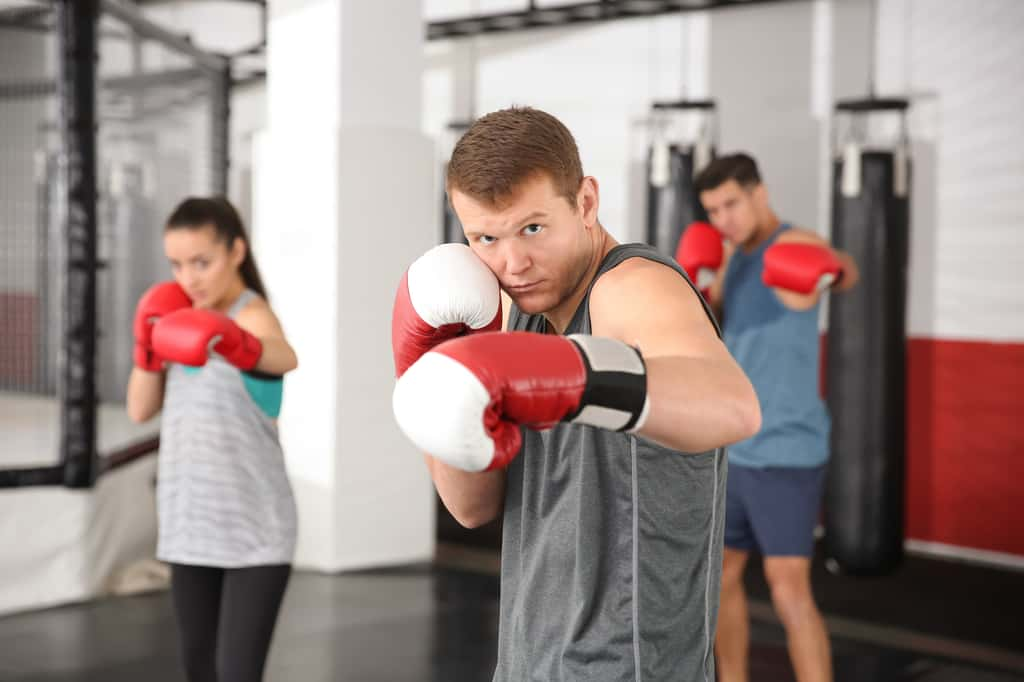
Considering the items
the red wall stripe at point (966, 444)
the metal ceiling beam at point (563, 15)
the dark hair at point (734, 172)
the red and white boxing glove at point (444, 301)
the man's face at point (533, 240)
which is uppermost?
the metal ceiling beam at point (563, 15)

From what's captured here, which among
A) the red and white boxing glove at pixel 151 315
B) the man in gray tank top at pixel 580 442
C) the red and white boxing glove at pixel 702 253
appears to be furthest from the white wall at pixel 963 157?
the man in gray tank top at pixel 580 442

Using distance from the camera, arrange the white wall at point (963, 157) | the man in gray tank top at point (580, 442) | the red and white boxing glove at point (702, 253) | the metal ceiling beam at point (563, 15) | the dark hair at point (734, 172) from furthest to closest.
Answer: the metal ceiling beam at point (563, 15) → the white wall at point (963, 157) → the red and white boxing glove at point (702, 253) → the dark hair at point (734, 172) → the man in gray tank top at point (580, 442)

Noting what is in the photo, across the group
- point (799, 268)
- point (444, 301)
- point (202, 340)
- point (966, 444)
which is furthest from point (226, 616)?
point (966, 444)

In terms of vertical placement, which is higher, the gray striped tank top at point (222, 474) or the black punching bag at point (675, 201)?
the black punching bag at point (675, 201)

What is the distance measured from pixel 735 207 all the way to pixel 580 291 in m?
1.87

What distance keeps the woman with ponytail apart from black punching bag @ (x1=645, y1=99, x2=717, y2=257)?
8.88 feet

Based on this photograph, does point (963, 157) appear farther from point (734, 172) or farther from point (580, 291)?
point (580, 291)

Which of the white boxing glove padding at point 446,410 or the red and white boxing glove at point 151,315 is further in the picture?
the red and white boxing glove at point 151,315

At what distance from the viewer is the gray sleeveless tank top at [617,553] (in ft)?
3.65

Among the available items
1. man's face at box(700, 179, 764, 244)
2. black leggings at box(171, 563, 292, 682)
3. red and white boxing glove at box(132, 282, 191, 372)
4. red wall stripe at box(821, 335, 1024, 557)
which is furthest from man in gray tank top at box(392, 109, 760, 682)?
red wall stripe at box(821, 335, 1024, 557)

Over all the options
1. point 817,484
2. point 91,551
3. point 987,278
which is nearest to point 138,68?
point 91,551

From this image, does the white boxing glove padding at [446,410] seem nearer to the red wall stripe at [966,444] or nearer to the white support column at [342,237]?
the white support column at [342,237]

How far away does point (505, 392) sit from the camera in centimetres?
88

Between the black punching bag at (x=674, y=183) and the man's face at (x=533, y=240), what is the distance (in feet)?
11.9
